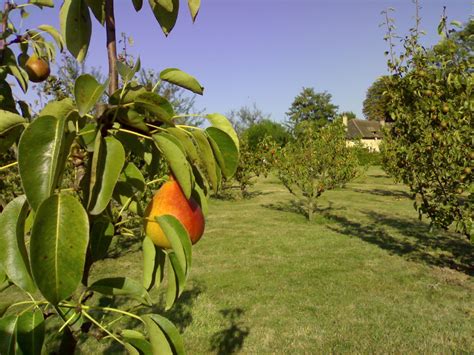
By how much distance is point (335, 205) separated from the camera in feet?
46.1

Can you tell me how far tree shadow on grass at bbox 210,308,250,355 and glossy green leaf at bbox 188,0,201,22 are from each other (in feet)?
11.0

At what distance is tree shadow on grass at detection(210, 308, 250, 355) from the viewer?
12.4 feet

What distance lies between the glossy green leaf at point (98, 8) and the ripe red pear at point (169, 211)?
17.0 inches

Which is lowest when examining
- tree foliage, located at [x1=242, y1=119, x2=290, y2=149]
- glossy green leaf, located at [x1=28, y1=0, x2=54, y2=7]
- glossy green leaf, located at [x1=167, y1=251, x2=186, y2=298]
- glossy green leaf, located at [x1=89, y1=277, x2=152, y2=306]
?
glossy green leaf, located at [x1=89, y1=277, x2=152, y2=306]

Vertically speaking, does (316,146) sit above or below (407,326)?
above

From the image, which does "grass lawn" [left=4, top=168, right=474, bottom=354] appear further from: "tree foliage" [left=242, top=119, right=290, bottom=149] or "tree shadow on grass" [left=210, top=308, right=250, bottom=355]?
"tree foliage" [left=242, top=119, right=290, bottom=149]

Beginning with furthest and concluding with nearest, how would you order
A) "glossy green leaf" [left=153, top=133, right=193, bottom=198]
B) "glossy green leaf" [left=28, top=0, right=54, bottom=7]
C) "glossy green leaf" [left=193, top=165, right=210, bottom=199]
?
"glossy green leaf" [left=28, top=0, right=54, bottom=7]
"glossy green leaf" [left=193, top=165, right=210, bottom=199]
"glossy green leaf" [left=153, top=133, right=193, bottom=198]

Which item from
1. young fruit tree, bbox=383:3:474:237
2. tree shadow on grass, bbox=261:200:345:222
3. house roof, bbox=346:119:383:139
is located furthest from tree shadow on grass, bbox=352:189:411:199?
house roof, bbox=346:119:383:139

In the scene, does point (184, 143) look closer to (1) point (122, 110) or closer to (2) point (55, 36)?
(1) point (122, 110)

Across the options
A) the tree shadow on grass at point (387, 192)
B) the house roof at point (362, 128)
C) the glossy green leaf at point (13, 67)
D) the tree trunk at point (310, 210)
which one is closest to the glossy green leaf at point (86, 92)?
the glossy green leaf at point (13, 67)

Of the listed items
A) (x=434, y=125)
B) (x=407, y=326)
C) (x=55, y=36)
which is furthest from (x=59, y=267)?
(x=434, y=125)

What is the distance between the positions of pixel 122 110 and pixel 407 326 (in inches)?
171

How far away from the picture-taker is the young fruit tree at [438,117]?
453 centimetres

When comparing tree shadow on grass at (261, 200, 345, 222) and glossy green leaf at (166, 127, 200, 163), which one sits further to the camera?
tree shadow on grass at (261, 200, 345, 222)
